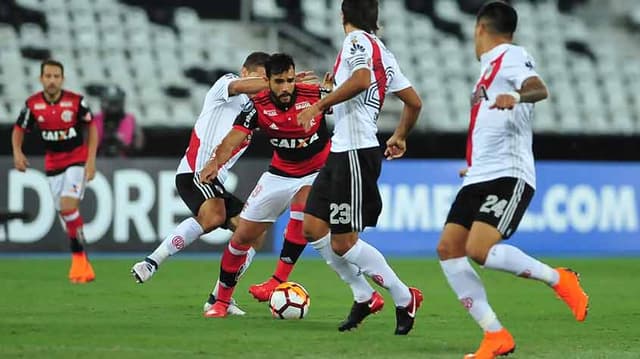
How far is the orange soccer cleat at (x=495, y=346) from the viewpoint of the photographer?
23.0 feet

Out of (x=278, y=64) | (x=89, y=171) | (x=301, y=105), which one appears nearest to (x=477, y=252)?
(x=278, y=64)

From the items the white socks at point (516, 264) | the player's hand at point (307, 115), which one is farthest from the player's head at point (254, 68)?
the white socks at point (516, 264)

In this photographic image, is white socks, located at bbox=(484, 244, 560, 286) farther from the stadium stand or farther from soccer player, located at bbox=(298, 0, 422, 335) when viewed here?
the stadium stand

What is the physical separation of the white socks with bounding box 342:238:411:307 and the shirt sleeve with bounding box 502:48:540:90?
1.80m

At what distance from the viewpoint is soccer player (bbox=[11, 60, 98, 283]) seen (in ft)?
43.4

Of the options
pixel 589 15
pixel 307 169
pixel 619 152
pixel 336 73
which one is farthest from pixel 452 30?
pixel 336 73

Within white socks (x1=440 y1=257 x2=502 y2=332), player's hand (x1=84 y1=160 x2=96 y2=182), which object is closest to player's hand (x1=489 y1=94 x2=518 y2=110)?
white socks (x1=440 y1=257 x2=502 y2=332)

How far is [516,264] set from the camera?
7.20m

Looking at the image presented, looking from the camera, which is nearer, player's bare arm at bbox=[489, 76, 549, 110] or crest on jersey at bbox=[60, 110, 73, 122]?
player's bare arm at bbox=[489, 76, 549, 110]

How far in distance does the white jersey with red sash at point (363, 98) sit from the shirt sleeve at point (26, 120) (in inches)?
229

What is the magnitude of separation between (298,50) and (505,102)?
1569 centimetres

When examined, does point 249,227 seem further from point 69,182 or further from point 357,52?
point 69,182

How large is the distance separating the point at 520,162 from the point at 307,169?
2.89 m

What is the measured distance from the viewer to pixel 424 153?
1877 centimetres
